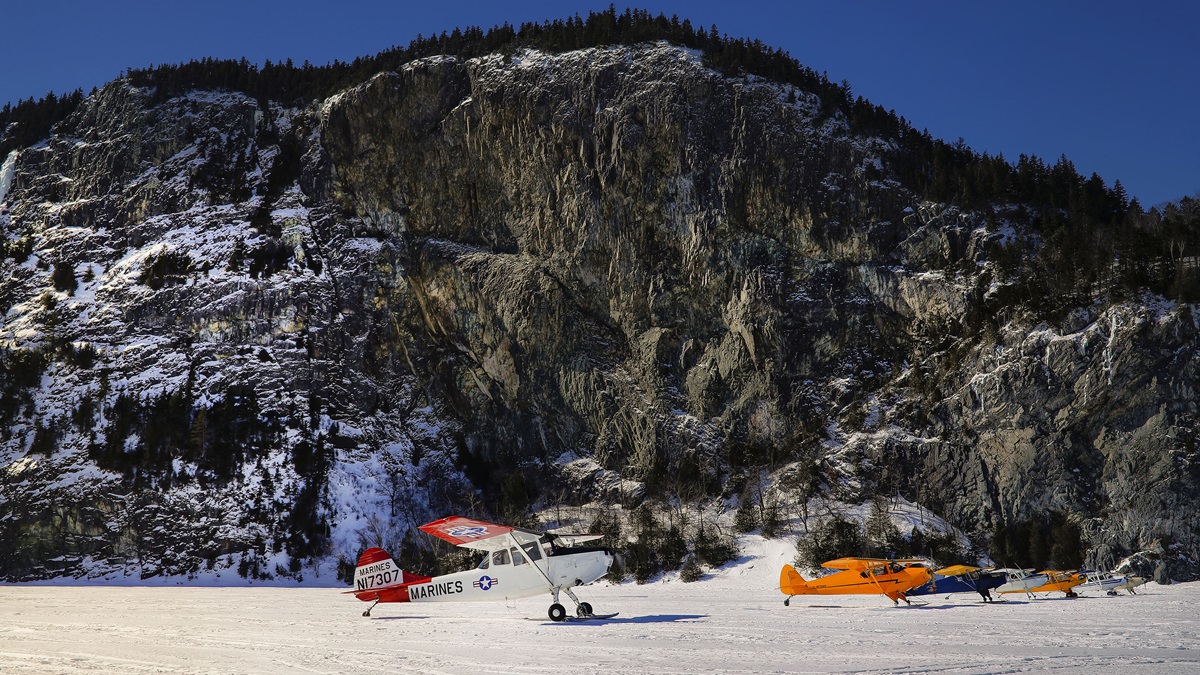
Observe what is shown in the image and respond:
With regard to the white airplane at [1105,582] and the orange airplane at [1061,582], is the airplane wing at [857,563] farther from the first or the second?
the white airplane at [1105,582]

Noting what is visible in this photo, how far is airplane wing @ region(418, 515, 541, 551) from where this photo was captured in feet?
83.9

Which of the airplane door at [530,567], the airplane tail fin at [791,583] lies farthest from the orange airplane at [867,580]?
the airplane door at [530,567]

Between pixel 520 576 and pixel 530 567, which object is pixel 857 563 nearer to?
pixel 530 567

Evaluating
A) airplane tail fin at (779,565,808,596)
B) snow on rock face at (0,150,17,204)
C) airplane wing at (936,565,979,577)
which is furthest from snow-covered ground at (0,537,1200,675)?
snow on rock face at (0,150,17,204)

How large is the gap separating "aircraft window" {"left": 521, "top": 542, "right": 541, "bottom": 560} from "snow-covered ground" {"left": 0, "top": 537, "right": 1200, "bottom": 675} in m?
1.98

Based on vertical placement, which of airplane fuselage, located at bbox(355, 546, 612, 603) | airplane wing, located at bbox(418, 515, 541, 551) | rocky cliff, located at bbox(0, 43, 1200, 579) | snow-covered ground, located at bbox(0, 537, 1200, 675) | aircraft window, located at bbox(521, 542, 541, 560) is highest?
rocky cliff, located at bbox(0, 43, 1200, 579)

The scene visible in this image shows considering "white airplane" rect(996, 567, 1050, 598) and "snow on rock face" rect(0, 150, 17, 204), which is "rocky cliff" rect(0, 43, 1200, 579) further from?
"white airplane" rect(996, 567, 1050, 598)

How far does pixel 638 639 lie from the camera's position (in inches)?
751

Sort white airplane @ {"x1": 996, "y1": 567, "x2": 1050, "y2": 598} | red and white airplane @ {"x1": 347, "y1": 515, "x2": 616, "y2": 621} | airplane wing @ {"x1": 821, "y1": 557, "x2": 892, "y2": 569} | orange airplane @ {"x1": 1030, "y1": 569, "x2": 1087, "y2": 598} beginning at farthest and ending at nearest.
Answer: white airplane @ {"x1": 996, "y1": 567, "x2": 1050, "y2": 598} → orange airplane @ {"x1": 1030, "y1": 569, "x2": 1087, "y2": 598} → airplane wing @ {"x1": 821, "y1": 557, "x2": 892, "y2": 569} → red and white airplane @ {"x1": 347, "y1": 515, "x2": 616, "y2": 621}

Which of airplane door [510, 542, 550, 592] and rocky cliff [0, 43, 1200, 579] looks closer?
airplane door [510, 542, 550, 592]

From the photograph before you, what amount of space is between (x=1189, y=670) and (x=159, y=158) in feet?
352

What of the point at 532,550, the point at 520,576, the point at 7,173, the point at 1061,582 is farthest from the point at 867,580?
the point at 7,173

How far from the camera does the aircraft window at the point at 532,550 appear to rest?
25.8 m

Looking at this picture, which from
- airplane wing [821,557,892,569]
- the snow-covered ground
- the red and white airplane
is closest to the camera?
the snow-covered ground
